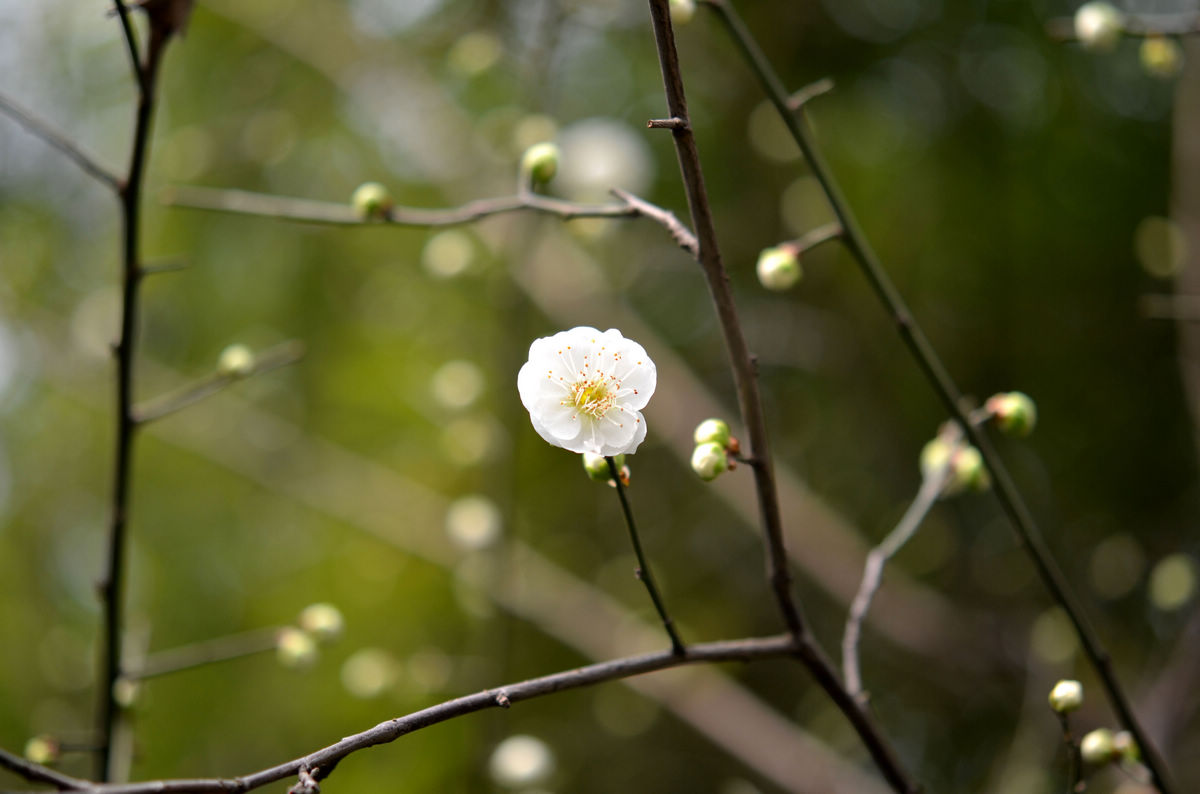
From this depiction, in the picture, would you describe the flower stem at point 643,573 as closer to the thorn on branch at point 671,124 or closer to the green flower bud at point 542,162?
the thorn on branch at point 671,124

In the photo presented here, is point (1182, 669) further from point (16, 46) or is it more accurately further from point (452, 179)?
point (16, 46)

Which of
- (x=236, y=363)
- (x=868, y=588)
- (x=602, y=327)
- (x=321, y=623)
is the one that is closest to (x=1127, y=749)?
(x=868, y=588)

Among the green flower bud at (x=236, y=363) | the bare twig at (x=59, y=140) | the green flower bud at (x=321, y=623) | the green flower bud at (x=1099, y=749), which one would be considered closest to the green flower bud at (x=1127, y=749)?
the green flower bud at (x=1099, y=749)

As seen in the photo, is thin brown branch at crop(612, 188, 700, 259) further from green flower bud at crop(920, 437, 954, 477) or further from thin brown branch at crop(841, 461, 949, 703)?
green flower bud at crop(920, 437, 954, 477)

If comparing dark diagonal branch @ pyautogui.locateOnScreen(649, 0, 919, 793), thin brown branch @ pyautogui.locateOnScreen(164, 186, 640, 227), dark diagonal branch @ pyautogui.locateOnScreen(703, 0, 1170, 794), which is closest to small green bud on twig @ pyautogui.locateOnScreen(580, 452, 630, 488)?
dark diagonal branch @ pyautogui.locateOnScreen(649, 0, 919, 793)

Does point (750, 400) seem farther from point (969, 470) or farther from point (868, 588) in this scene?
A: point (969, 470)

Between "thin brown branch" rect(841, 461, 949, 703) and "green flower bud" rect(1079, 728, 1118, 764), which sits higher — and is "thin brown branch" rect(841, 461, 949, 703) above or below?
above
